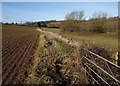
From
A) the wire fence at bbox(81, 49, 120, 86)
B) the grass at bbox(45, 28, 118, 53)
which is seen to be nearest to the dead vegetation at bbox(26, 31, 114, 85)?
the wire fence at bbox(81, 49, 120, 86)

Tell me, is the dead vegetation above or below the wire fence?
below

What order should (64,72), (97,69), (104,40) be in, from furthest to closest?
1. (104,40)
2. (64,72)
3. (97,69)

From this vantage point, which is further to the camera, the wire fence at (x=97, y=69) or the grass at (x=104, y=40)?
the grass at (x=104, y=40)

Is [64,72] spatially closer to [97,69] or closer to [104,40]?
[97,69]

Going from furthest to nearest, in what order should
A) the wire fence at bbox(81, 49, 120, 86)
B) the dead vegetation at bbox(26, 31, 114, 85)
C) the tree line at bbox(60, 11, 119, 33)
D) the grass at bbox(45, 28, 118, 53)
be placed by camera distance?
the tree line at bbox(60, 11, 119, 33) → the grass at bbox(45, 28, 118, 53) → the dead vegetation at bbox(26, 31, 114, 85) → the wire fence at bbox(81, 49, 120, 86)

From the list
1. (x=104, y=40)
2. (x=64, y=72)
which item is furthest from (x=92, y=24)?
(x=64, y=72)

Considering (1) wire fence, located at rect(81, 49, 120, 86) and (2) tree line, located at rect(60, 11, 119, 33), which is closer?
(1) wire fence, located at rect(81, 49, 120, 86)

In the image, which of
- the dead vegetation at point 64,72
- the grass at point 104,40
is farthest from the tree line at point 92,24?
the dead vegetation at point 64,72

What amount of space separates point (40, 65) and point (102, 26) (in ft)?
175

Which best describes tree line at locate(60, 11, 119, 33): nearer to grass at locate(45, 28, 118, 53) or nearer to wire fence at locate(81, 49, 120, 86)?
grass at locate(45, 28, 118, 53)

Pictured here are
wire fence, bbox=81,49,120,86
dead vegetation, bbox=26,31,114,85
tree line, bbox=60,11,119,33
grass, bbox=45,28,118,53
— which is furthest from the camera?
tree line, bbox=60,11,119,33

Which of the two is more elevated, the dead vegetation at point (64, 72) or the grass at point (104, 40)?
→ the dead vegetation at point (64, 72)

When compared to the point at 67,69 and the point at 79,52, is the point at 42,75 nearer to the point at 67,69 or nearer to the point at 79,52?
the point at 67,69

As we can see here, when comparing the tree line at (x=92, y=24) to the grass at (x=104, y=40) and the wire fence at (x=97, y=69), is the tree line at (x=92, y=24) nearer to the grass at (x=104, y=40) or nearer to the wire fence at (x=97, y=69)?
the grass at (x=104, y=40)
